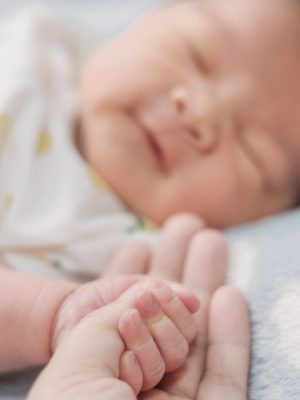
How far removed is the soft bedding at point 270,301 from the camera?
2.10ft

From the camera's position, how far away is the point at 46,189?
1.00 metres

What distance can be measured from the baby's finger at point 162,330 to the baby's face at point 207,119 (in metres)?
0.41

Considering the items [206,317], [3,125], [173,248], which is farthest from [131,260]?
[3,125]

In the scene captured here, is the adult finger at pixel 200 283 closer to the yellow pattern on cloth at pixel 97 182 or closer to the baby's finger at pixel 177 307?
the baby's finger at pixel 177 307

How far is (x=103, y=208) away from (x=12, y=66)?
303 mm

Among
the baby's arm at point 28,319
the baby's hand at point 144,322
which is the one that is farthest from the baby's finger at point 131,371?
the baby's arm at point 28,319

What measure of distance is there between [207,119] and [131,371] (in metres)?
0.52

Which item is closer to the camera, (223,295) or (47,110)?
(223,295)

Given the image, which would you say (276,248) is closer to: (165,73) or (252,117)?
(252,117)

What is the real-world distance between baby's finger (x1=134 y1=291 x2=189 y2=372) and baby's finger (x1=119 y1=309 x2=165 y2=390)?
12 mm

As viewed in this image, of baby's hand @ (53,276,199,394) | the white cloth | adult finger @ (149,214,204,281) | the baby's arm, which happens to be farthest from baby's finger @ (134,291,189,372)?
the white cloth

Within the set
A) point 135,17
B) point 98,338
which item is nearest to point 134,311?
point 98,338

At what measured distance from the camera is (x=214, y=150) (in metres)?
1.01

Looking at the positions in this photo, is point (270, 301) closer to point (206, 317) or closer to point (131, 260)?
point (206, 317)
